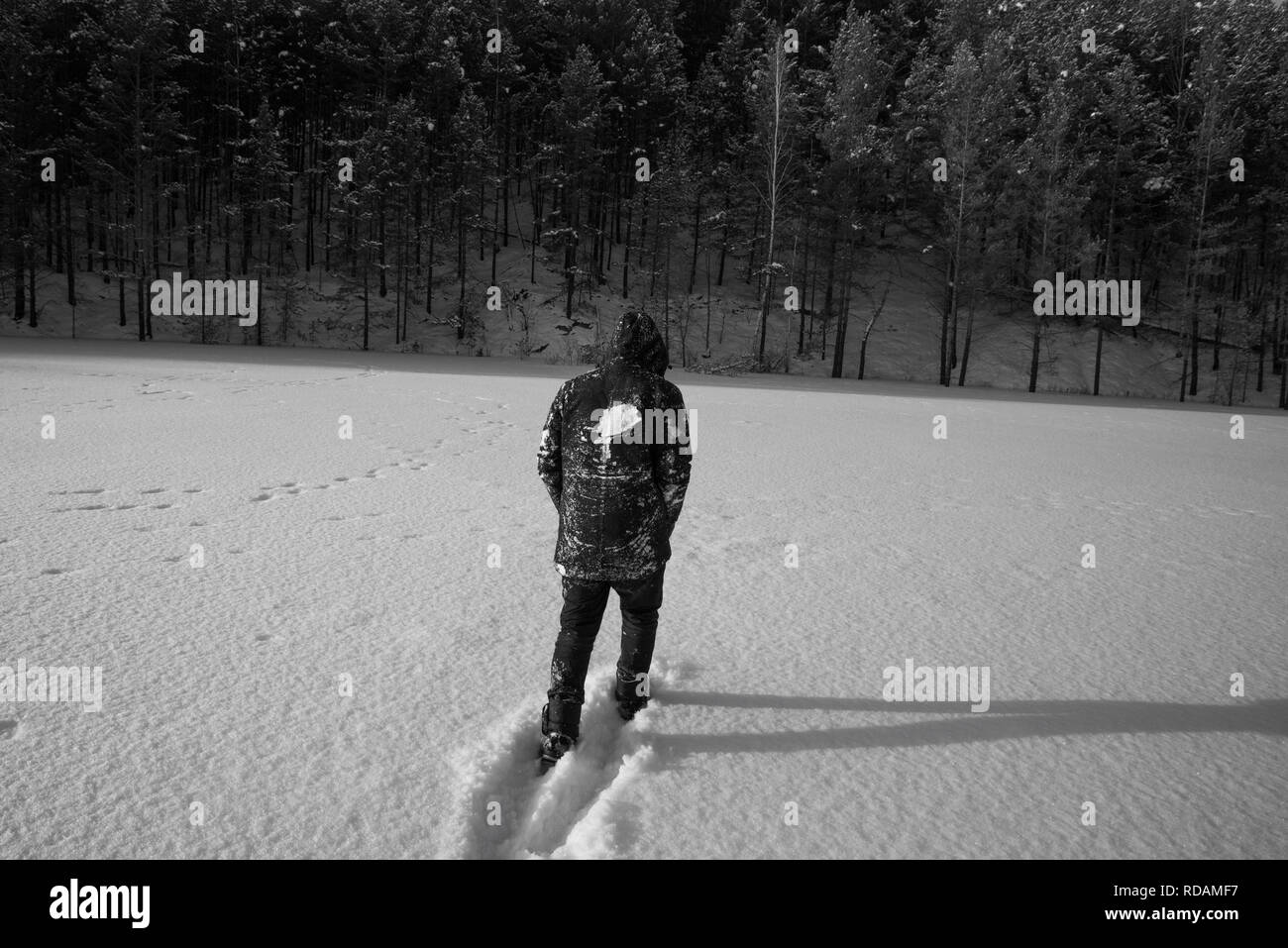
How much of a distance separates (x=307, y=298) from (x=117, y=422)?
94.6ft

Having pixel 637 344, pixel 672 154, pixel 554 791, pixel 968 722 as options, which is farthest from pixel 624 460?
pixel 672 154

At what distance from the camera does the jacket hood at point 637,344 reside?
9.73ft

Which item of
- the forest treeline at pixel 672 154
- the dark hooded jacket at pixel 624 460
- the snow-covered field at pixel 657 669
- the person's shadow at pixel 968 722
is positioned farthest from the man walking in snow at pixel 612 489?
the forest treeline at pixel 672 154

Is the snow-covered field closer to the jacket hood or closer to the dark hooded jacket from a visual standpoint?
the dark hooded jacket

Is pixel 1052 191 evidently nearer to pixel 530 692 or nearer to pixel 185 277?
pixel 530 692

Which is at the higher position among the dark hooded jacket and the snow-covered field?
the dark hooded jacket

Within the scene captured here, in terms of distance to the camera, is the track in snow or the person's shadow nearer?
the track in snow

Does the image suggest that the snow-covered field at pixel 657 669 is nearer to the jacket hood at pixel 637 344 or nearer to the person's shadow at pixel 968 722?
the person's shadow at pixel 968 722

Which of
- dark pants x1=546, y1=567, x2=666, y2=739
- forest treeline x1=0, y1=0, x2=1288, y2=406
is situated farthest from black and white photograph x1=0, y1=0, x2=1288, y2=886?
forest treeline x1=0, y1=0, x2=1288, y2=406

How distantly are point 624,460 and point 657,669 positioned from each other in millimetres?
1342

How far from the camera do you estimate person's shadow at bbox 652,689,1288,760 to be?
3104 mm

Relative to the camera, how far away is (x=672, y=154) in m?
36.9

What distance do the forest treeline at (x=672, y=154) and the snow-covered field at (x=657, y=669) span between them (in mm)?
23661
